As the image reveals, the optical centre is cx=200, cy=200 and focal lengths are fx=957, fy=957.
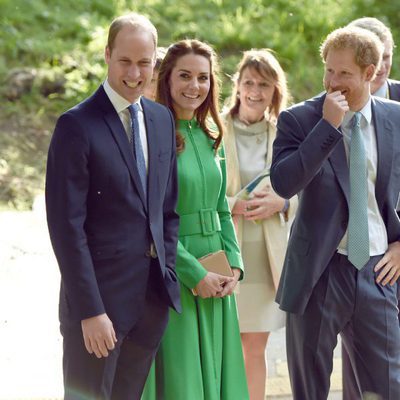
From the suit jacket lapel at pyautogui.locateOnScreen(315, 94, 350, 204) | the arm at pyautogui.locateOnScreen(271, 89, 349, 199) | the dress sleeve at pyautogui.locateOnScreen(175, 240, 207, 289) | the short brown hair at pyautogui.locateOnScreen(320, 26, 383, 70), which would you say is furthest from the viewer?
the dress sleeve at pyautogui.locateOnScreen(175, 240, 207, 289)

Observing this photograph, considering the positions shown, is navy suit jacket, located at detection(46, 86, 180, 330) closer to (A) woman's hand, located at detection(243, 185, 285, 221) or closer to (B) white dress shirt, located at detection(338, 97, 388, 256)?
(B) white dress shirt, located at detection(338, 97, 388, 256)

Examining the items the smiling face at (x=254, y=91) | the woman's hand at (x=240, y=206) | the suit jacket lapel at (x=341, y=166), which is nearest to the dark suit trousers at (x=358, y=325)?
the suit jacket lapel at (x=341, y=166)

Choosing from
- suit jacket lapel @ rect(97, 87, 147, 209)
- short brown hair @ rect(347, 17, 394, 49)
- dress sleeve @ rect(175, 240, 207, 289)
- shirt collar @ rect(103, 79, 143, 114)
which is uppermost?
short brown hair @ rect(347, 17, 394, 49)

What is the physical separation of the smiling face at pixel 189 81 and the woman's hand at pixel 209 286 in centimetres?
79

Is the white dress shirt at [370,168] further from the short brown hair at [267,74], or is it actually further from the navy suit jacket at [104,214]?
the short brown hair at [267,74]

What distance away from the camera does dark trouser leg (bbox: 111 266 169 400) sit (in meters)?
3.82

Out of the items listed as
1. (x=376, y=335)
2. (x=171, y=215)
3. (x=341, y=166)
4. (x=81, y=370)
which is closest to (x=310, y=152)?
(x=341, y=166)

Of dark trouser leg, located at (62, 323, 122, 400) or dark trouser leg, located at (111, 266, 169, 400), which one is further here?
dark trouser leg, located at (111, 266, 169, 400)

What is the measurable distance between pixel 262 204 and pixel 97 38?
5906mm

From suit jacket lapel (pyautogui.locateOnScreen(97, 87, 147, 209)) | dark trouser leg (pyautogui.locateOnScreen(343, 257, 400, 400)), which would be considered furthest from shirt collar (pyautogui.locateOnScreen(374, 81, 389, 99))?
suit jacket lapel (pyautogui.locateOnScreen(97, 87, 147, 209))

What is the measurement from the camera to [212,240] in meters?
4.45

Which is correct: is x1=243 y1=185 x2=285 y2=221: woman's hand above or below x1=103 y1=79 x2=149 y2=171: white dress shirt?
below

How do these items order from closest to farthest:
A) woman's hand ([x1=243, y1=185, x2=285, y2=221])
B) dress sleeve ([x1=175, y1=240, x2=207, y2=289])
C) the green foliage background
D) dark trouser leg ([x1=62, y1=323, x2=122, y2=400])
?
dark trouser leg ([x1=62, y1=323, x2=122, y2=400]) < dress sleeve ([x1=175, y1=240, x2=207, y2=289]) < woman's hand ([x1=243, y1=185, x2=285, y2=221]) < the green foliage background

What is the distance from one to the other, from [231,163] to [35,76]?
210 inches
